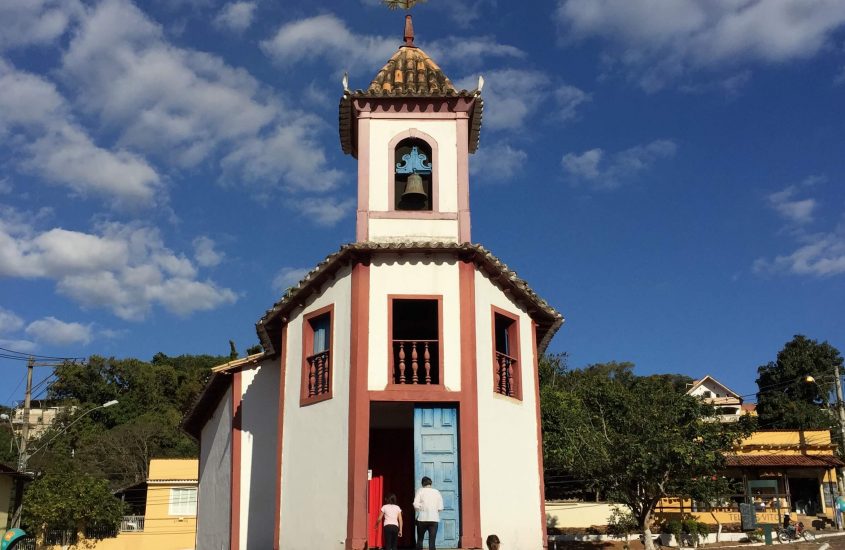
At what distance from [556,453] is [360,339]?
1342 centimetres

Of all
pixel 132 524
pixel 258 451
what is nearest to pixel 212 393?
pixel 258 451

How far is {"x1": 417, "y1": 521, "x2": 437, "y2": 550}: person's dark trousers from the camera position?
12.8 meters

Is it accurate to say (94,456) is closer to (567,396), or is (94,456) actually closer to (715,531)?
(567,396)

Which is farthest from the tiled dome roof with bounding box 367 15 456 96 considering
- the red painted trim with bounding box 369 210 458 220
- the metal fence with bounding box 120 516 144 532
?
the metal fence with bounding box 120 516 144 532

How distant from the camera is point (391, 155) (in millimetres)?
16344

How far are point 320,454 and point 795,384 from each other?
5027 cm

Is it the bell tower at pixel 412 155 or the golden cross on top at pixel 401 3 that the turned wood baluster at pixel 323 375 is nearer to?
the bell tower at pixel 412 155

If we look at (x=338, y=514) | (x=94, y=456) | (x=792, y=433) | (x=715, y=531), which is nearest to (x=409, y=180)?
(x=338, y=514)

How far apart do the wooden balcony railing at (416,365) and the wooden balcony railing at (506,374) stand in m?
1.34

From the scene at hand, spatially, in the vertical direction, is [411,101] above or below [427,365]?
above

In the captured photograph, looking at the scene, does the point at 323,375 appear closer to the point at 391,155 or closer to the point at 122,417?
the point at 391,155

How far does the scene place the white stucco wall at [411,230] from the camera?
51.2 ft

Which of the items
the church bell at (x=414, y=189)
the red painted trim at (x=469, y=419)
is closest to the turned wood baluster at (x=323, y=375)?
the red painted trim at (x=469, y=419)

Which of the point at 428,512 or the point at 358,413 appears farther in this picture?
the point at 358,413
